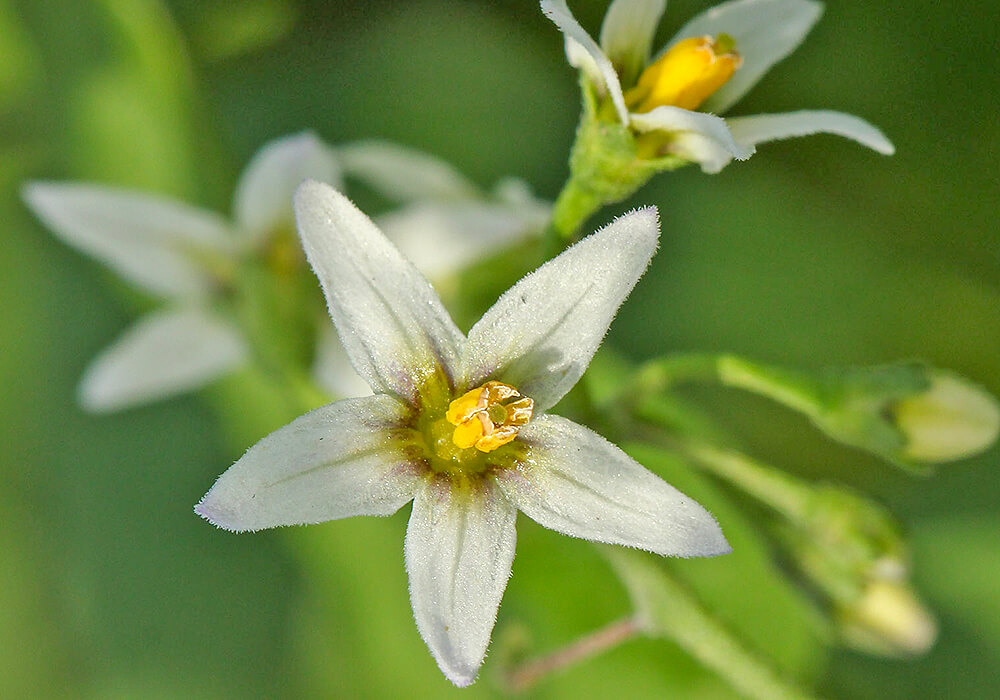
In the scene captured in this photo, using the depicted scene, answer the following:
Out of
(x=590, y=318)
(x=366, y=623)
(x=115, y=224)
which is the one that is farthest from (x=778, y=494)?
(x=115, y=224)

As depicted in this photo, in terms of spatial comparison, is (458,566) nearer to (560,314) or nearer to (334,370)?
(560,314)

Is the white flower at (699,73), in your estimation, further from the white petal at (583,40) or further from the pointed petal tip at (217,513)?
the pointed petal tip at (217,513)

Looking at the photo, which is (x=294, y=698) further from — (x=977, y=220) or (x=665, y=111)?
(x=977, y=220)

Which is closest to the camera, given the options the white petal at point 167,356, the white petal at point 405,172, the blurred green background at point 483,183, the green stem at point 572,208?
the green stem at point 572,208

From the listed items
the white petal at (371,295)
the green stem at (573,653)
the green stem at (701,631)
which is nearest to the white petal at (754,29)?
the white petal at (371,295)

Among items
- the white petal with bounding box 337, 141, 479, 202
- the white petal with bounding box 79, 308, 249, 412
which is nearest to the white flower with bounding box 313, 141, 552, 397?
the white petal with bounding box 337, 141, 479, 202

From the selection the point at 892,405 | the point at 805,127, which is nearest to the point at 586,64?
the point at 805,127

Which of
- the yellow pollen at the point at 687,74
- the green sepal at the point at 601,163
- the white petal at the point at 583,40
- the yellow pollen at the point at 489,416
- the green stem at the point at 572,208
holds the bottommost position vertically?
the yellow pollen at the point at 489,416
